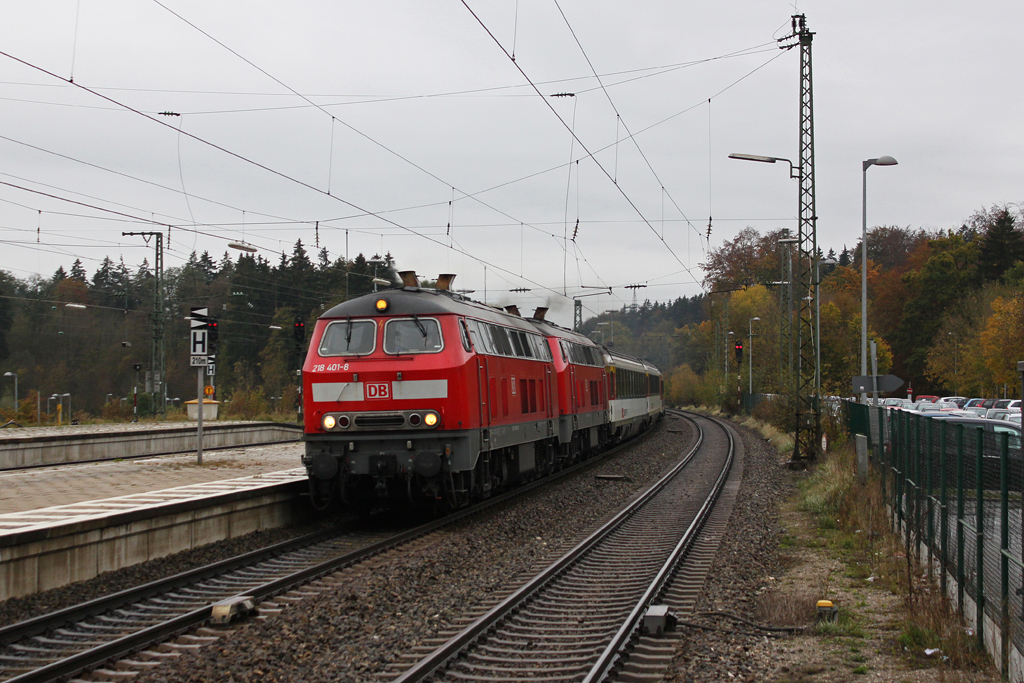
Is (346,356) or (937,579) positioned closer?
(937,579)

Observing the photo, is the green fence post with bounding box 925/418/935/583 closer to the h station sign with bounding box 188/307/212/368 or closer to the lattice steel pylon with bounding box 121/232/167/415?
the h station sign with bounding box 188/307/212/368

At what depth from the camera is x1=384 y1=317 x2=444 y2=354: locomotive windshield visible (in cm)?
1373

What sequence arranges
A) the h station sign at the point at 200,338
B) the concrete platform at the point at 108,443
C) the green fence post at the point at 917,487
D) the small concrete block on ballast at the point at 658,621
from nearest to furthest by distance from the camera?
1. the small concrete block on ballast at the point at 658,621
2. the green fence post at the point at 917,487
3. the h station sign at the point at 200,338
4. the concrete platform at the point at 108,443

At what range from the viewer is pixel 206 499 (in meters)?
11.6

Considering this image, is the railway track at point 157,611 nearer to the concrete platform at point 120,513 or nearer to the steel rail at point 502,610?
the concrete platform at point 120,513

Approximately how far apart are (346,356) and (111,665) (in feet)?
24.2

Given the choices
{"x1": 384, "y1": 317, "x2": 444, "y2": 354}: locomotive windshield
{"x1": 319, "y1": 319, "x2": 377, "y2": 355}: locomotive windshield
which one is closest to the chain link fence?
{"x1": 384, "y1": 317, "x2": 444, "y2": 354}: locomotive windshield

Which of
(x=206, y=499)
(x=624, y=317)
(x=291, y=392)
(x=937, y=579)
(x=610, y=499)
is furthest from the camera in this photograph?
(x=624, y=317)

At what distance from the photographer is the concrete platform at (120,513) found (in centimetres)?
905

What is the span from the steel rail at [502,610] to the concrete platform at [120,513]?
4.41m

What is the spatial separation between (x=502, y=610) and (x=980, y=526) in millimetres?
4218

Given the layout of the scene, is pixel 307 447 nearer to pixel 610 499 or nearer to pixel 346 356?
pixel 346 356

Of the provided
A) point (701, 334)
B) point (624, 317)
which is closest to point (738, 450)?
point (701, 334)

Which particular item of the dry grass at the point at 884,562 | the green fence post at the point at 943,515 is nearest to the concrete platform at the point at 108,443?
the dry grass at the point at 884,562
